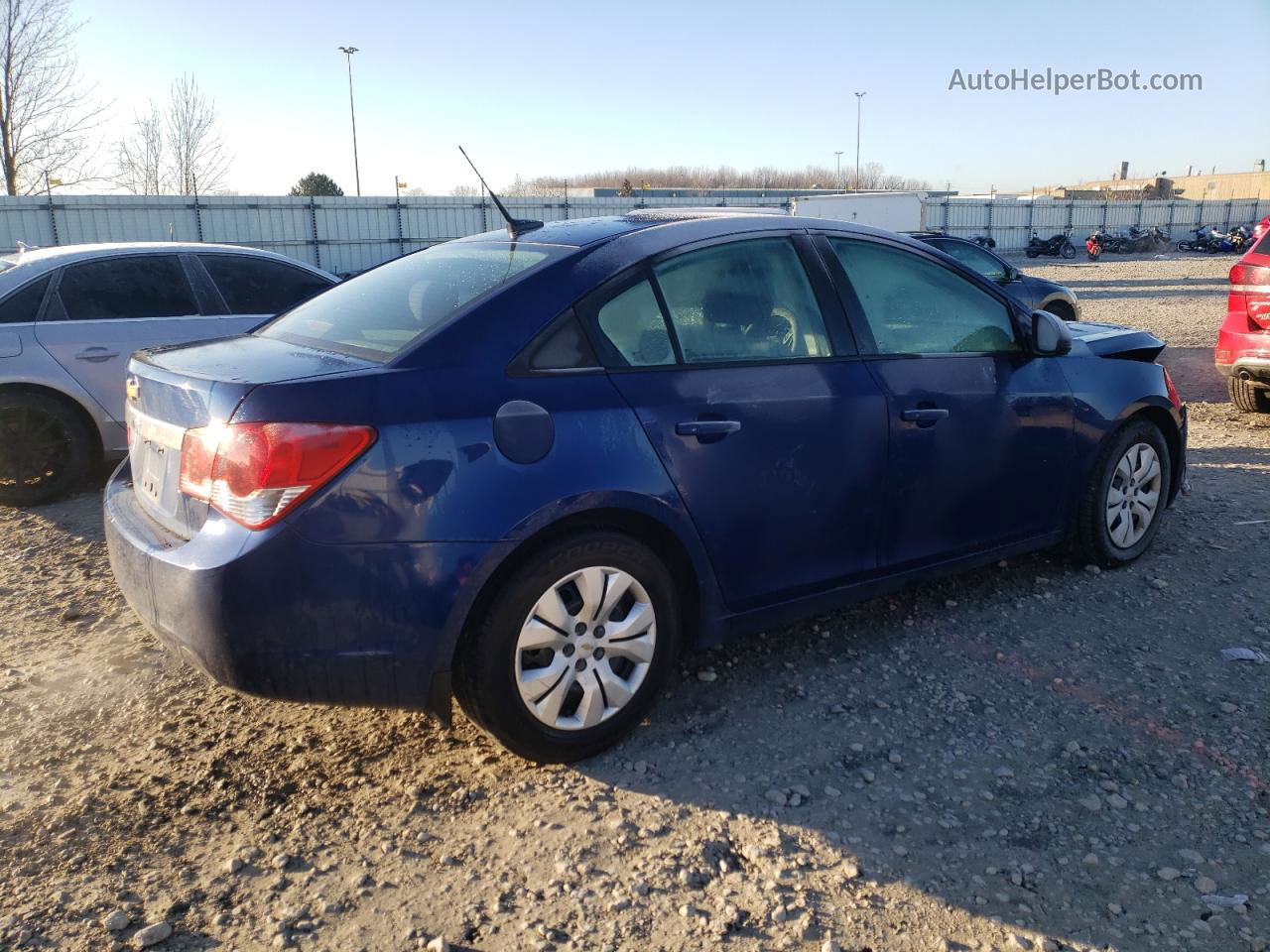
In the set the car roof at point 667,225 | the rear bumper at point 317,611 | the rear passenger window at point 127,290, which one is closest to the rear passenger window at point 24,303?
the rear passenger window at point 127,290

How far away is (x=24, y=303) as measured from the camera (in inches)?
237

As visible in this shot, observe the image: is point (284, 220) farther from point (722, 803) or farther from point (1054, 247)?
point (1054, 247)

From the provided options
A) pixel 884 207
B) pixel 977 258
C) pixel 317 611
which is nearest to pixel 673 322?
pixel 317 611

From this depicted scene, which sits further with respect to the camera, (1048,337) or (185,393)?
(1048,337)

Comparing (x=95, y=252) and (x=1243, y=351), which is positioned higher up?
(x=95, y=252)

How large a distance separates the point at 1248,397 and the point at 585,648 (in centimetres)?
751

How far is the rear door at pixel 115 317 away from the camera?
20.0 ft

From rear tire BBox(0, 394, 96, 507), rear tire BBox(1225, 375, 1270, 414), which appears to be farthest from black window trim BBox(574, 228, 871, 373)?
rear tire BBox(1225, 375, 1270, 414)

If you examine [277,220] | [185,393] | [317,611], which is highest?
[277,220]

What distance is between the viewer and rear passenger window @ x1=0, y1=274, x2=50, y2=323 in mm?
5965

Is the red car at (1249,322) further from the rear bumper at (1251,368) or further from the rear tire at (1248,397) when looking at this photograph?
the rear tire at (1248,397)

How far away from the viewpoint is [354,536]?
2.67 m

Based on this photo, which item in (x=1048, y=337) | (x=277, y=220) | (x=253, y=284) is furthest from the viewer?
(x=277, y=220)

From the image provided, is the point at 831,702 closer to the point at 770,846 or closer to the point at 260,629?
the point at 770,846
